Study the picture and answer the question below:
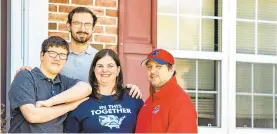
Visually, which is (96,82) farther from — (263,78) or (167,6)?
(263,78)

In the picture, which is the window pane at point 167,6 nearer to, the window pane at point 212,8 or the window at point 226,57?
the window at point 226,57

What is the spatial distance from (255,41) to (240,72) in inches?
14.7

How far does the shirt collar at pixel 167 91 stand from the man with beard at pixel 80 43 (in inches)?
14.5

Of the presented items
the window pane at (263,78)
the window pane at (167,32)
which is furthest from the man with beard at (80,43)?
the window pane at (263,78)

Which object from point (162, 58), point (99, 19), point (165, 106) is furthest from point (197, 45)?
point (165, 106)

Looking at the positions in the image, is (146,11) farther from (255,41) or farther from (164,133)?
(164,133)

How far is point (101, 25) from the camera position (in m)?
6.98

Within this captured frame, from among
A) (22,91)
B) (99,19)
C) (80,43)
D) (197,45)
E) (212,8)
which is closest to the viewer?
(22,91)

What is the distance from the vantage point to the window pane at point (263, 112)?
25.5ft

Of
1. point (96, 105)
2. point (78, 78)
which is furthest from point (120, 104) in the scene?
point (78, 78)

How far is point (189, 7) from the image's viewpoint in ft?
24.9

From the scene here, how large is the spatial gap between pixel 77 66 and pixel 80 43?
0.62ft

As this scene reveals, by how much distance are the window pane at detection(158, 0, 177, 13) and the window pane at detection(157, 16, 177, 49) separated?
0.07 metres

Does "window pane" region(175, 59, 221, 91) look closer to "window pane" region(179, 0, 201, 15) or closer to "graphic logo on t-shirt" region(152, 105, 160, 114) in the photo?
"window pane" region(179, 0, 201, 15)
